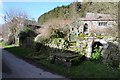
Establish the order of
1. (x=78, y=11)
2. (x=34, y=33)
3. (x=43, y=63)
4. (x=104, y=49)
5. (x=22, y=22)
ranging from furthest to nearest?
(x=22, y=22) → (x=78, y=11) → (x=34, y=33) → (x=43, y=63) → (x=104, y=49)

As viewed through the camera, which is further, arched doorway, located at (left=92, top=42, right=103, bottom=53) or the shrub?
arched doorway, located at (left=92, top=42, right=103, bottom=53)

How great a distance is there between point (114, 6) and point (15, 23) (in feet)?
138

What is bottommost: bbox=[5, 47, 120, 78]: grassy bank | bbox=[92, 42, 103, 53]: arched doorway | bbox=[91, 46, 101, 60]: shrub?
bbox=[5, 47, 120, 78]: grassy bank

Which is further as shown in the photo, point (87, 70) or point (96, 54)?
point (96, 54)

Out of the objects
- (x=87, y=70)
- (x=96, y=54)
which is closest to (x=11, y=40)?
(x=96, y=54)

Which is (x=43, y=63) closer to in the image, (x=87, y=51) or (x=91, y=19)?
(x=87, y=51)

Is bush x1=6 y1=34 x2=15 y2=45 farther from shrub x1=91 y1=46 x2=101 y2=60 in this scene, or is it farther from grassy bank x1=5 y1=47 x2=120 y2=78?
shrub x1=91 y1=46 x2=101 y2=60

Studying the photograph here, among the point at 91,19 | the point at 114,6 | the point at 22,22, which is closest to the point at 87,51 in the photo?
the point at 114,6

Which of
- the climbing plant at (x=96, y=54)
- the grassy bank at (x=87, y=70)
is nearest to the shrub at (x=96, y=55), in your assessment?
the climbing plant at (x=96, y=54)

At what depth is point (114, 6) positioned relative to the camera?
15562mm

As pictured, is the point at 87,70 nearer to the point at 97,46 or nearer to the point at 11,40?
the point at 97,46

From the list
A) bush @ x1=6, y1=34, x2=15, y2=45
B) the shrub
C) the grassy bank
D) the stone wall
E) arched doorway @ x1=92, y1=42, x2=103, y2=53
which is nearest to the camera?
the grassy bank

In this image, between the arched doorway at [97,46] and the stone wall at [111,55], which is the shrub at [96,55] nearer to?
the arched doorway at [97,46]

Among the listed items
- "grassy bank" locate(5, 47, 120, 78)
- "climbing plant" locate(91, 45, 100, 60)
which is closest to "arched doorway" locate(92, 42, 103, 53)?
"climbing plant" locate(91, 45, 100, 60)
